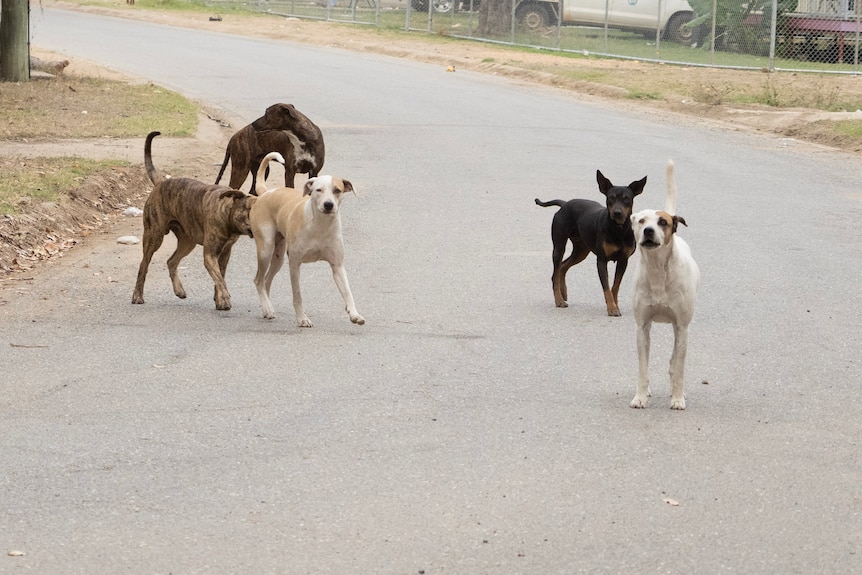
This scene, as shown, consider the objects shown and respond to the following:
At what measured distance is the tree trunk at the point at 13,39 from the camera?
22.8 m

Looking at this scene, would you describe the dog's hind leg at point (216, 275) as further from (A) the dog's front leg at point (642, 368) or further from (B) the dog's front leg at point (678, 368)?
(B) the dog's front leg at point (678, 368)

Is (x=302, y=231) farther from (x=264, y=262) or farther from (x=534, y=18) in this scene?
(x=534, y=18)

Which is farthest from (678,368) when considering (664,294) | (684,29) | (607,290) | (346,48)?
(346,48)

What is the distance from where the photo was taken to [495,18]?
3853cm

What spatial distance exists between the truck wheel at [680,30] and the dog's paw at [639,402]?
2616 cm

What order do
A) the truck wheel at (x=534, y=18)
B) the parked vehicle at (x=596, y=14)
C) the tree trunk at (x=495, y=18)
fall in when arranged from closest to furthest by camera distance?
the parked vehicle at (x=596, y=14) → the truck wheel at (x=534, y=18) → the tree trunk at (x=495, y=18)

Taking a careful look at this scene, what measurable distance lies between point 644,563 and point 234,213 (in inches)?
205

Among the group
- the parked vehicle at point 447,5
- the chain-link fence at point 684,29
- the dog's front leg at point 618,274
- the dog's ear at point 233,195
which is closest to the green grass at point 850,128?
the chain-link fence at point 684,29

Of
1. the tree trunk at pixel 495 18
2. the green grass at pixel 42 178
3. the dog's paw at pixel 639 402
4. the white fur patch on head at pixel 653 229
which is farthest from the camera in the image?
the tree trunk at pixel 495 18

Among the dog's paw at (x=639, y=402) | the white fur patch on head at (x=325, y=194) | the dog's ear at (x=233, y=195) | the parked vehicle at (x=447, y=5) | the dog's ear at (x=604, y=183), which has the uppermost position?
the parked vehicle at (x=447, y=5)

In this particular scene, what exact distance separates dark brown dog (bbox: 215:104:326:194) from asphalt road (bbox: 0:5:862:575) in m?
0.78

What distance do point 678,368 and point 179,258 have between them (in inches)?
183

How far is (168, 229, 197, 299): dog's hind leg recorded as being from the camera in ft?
33.7

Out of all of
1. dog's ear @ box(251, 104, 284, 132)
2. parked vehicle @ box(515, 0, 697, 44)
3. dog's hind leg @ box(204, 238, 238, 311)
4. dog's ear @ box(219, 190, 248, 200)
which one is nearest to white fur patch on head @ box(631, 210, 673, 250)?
dog's ear @ box(219, 190, 248, 200)
